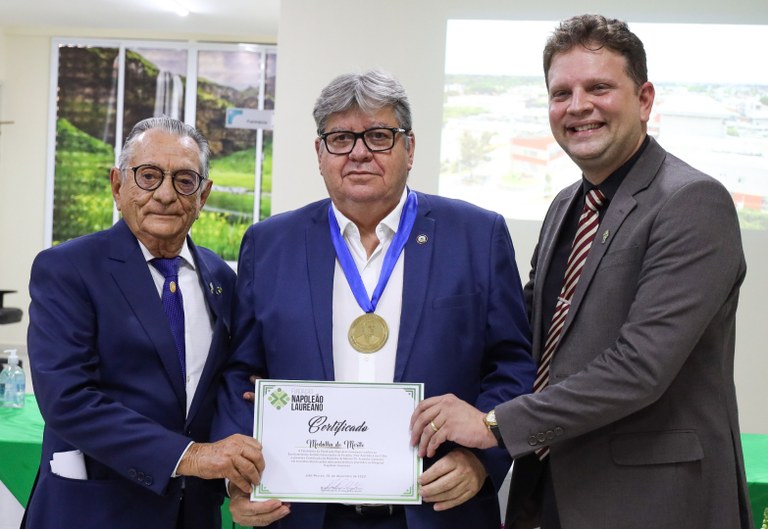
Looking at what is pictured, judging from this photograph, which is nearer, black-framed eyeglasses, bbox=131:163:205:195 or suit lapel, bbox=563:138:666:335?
suit lapel, bbox=563:138:666:335

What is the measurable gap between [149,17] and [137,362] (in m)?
8.14

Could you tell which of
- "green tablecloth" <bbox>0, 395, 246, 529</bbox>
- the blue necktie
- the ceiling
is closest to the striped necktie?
the blue necktie

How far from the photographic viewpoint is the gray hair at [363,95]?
2.09 m

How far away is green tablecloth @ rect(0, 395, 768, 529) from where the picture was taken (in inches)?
122

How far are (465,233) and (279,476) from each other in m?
0.76

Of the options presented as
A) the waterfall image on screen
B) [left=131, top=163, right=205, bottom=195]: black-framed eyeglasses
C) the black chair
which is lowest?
the black chair

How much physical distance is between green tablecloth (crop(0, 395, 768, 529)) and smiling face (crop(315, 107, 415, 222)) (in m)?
1.48

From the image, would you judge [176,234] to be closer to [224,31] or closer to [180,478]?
[180,478]

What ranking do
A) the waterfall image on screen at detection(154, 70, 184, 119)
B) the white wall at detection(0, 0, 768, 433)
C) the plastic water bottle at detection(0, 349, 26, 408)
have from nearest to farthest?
the plastic water bottle at detection(0, 349, 26, 408)
the white wall at detection(0, 0, 768, 433)
the waterfall image on screen at detection(154, 70, 184, 119)

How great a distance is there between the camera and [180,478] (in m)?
2.10

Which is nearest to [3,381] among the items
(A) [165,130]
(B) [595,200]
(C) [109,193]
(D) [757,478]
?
(A) [165,130]

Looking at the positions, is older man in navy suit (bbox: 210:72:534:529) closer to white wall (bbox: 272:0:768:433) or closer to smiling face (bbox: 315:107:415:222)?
smiling face (bbox: 315:107:415:222)

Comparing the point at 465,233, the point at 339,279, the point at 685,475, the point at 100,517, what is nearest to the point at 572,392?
the point at 685,475

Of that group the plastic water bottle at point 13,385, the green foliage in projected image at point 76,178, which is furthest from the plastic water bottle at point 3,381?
the green foliage in projected image at point 76,178
